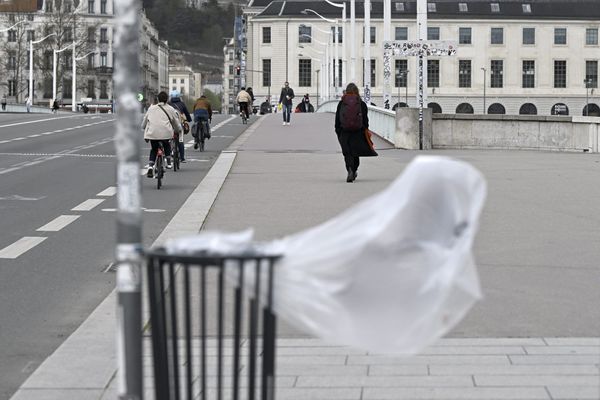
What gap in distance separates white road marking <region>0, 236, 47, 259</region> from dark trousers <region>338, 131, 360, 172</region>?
8325mm

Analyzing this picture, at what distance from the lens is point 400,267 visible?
12.4 ft

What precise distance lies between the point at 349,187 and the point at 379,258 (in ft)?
52.1

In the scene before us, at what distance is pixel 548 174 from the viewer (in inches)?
936

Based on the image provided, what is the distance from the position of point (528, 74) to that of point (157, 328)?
462 feet

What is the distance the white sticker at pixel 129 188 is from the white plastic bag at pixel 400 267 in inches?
19.0

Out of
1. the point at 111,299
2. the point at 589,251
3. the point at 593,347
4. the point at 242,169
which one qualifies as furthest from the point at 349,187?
the point at 593,347

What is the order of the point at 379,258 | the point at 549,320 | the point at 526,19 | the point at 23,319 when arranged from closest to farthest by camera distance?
the point at 379,258
the point at 549,320
the point at 23,319
the point at 526,19

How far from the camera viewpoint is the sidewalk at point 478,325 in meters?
6.04

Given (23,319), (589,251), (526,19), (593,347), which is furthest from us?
(526,19)

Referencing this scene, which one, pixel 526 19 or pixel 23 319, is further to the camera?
pixel 526 19

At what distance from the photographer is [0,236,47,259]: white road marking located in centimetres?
1188

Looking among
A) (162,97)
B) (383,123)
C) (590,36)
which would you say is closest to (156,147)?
(162,97)

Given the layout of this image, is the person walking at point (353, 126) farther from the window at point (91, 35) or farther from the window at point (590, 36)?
the window at point (91, 35)

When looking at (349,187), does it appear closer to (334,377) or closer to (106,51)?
(334,377)
